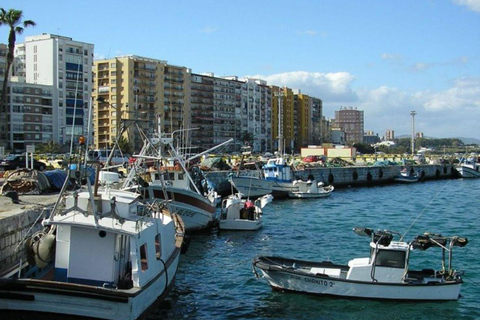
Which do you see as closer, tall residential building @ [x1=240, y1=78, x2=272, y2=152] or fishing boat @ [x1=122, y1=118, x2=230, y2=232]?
fishing boat @ [x1=122, y1=118, x2=230, y2=232]

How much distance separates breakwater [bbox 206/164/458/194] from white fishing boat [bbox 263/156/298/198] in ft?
16.4

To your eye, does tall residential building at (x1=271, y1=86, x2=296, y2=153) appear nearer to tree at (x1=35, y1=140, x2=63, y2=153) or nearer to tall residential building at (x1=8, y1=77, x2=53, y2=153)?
tall residential building at (x1=8, y1=77, x2=53, y2=153)

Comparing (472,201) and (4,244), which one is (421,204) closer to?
(472,201)

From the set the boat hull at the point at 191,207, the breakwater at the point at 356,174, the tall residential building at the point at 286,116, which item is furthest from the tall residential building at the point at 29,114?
the tall residential building at the point at 286,116

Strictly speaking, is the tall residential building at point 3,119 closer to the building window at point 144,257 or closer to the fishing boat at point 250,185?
the fishing boat at point 250,185

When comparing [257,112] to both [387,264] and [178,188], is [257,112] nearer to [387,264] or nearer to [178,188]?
[178,188]

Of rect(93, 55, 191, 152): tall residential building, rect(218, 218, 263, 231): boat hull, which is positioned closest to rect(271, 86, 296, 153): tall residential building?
rect(93, 55, 191, 152): tall residential building

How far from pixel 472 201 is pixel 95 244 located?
150ft

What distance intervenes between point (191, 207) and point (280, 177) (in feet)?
86.0

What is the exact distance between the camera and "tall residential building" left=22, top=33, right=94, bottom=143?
11425 centimetres

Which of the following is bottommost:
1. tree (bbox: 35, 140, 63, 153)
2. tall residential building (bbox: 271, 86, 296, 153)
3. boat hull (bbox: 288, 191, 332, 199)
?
boat hull (bbox: 288, 191, 332, 199)

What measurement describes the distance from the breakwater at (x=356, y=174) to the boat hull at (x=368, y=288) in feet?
127

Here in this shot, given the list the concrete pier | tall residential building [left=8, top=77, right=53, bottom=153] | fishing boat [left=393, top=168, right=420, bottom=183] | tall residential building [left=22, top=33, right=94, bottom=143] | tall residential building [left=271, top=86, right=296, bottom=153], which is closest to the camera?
the concrete pier

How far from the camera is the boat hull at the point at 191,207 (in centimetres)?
2885
